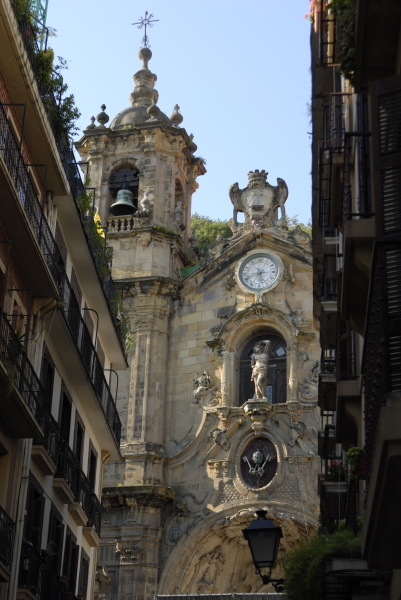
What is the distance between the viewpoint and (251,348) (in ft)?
107

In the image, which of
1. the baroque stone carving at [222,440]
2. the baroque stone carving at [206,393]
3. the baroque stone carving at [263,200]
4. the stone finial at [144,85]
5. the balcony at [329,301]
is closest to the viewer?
the balcony at [329,301]

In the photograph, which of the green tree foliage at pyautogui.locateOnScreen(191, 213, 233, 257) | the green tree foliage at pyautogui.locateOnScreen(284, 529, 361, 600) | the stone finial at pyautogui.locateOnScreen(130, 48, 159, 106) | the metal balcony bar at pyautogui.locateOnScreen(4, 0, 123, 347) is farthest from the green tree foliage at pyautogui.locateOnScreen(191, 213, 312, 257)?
the green tree foliage at pyautogui.locateOnScreen(284, 529, 361, 600)

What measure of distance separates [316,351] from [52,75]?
15466mm

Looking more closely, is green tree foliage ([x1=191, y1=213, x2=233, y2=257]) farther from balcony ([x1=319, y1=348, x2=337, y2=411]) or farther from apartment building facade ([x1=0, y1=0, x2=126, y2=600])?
balcony ([x1=319, y1=348, x2=337, y2=411])

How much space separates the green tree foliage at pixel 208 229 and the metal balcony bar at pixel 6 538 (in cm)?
3751

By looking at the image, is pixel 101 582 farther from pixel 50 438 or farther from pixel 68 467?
pixel 50 438

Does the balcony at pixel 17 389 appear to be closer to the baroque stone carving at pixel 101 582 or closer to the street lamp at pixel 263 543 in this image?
the street lamp at pixel 263 543

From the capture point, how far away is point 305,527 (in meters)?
29.4

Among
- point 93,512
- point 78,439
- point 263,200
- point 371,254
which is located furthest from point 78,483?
point 263,200

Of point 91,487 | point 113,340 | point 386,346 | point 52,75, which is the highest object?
point 52,75

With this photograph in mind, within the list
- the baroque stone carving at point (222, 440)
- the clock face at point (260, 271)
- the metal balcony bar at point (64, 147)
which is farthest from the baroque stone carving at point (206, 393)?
the metal balcony bar at point (64, 147)

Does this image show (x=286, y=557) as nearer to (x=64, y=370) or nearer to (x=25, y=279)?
(x=25, y=279)

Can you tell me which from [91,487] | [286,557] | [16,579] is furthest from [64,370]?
[286,557]

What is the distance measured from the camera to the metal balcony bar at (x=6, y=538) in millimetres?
15078
